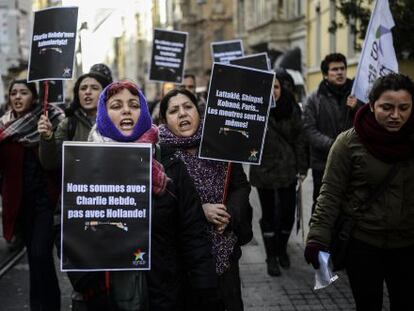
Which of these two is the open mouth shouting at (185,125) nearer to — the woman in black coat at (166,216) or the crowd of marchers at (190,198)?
the crowd of marchers at (190,198)

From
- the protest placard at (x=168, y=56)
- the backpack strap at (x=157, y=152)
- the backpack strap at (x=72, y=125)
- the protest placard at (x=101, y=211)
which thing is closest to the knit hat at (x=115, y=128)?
the backpack strap at (x=157, y=152)

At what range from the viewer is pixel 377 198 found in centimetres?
340

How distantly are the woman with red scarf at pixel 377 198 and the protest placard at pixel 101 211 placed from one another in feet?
3.85

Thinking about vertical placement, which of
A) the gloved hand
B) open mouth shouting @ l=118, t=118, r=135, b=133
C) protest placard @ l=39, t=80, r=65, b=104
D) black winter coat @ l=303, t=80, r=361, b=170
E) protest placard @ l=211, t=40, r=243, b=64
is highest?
protest placard @ l=211, t=40, r=243, b=64

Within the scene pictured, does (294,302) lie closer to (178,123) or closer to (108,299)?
(178,123)

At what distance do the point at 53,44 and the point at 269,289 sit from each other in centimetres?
288

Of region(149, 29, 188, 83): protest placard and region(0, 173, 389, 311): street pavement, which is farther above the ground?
region(149, 29, 188, 83): protest placard

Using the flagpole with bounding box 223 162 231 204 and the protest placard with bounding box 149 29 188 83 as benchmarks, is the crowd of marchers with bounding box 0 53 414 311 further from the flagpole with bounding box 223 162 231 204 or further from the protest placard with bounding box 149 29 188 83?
the protest placard with bounding box 149 29 188 83

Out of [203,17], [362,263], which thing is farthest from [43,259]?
[203,17]

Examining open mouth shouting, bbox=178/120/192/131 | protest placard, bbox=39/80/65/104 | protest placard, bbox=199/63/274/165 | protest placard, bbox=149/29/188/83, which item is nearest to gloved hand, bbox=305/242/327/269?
protest placard, bbox=199/63/274/165

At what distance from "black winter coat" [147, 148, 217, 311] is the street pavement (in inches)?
89.4

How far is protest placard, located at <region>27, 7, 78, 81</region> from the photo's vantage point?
4.72 meters

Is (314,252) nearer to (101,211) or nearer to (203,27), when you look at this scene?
(101,211)

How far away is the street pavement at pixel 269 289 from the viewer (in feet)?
16.9
